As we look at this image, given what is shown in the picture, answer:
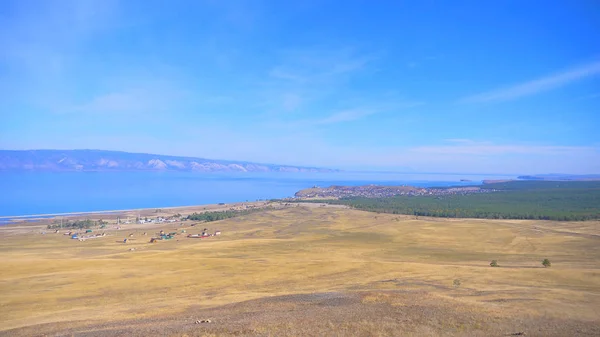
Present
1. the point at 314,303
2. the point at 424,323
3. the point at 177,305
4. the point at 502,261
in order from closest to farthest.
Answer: the point at 424,323
the point at 314,303
the point at 177,305
the point at 502,261

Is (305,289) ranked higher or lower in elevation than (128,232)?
higher

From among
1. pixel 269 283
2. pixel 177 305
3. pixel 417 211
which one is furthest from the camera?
pixel 417 211

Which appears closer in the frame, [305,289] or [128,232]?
[305,289]

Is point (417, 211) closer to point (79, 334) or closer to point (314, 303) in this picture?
point (314, 303)

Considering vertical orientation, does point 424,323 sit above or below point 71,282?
above

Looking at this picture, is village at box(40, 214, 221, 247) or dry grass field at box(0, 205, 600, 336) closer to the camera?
dry grass field at box(0, 205, 600, 336)

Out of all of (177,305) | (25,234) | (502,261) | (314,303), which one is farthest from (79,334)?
(25,234)

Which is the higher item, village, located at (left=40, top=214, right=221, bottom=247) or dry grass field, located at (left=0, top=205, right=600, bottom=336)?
dry grass field, located at (left=0, top=205, right=600, bottom=336)

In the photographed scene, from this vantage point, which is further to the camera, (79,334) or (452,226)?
(452,226)
